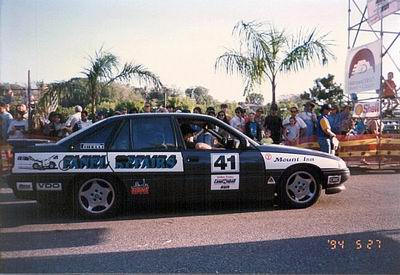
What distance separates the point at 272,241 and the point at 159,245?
3.91 feet

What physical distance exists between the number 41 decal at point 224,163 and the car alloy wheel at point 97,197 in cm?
134

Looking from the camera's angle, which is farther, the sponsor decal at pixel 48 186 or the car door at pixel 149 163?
the car door at pixel 149 163

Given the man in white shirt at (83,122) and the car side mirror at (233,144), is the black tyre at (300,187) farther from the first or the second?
the man in white shirt at (83,122)

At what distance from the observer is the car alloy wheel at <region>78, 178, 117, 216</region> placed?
228 inches

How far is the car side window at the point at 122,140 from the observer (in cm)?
582

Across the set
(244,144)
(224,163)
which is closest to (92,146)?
(224,163)

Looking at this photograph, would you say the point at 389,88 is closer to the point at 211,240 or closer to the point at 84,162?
the point at 211,240

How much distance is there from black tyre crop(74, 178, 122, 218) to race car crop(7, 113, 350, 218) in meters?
0.01

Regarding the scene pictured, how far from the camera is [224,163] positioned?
19.5ft

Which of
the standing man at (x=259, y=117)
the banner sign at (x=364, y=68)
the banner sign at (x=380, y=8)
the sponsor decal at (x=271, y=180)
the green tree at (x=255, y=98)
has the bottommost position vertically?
the sponsor decal at (x=271, y=180)

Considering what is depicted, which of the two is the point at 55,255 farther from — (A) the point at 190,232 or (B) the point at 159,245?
(A) the point at 190,232

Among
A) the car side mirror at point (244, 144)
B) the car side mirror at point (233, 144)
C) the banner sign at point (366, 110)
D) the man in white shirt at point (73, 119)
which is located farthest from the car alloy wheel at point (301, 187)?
the banner sign at point (366, 110)

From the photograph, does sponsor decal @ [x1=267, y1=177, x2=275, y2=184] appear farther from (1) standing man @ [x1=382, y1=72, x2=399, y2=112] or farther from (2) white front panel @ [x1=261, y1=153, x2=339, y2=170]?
(1) standing man @ [x1=382, y1=72, x2=399, y2=112]

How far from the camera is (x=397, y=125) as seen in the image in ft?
41.4
